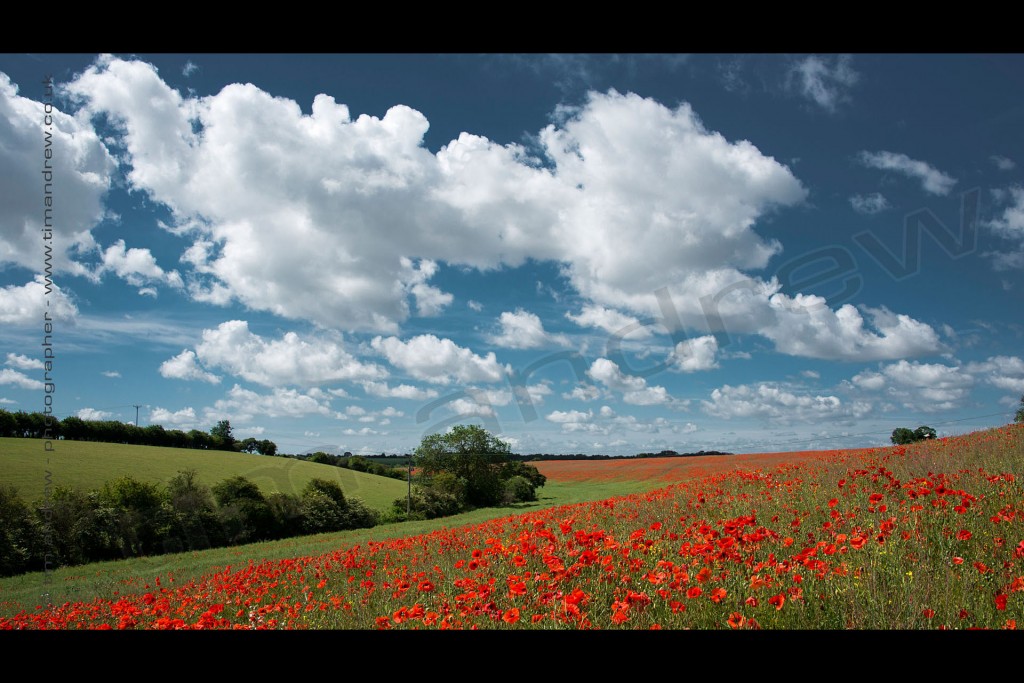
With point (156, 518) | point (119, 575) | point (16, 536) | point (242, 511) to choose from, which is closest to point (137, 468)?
point (156, 518)

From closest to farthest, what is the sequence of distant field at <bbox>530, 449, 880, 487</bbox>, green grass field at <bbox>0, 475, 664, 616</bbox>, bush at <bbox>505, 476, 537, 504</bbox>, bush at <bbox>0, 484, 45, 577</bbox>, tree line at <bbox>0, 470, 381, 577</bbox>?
green grass field at <bbox>0, 475, 664, 616</bbox> < bush at <bbox>0, 484, 45, 577</bbox> < tree line at <bbox>0, 470, 381, 577</bbox> < distant field at <bbox>530, 449, 880, 487</bbox> < bush at <bbox>505, 476, 537, 504</bbox>

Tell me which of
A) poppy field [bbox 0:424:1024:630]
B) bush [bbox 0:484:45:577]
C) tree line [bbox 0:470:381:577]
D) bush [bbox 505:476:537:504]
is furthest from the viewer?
bush [bbox 505:476:537:504]

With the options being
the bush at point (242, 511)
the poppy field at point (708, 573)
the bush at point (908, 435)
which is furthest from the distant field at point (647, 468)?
the bush at point (242, 511)

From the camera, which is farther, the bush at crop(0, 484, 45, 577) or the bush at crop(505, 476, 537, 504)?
the bush at crop(505, 476, 537, 504)

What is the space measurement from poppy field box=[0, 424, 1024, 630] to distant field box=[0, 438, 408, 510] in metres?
23.6

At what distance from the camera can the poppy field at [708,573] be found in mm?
4062

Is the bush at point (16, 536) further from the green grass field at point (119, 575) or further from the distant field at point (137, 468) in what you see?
the distant field at point (137, 468)

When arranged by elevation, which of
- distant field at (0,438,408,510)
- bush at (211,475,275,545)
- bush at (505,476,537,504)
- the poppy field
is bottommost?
bush at (505,476,537,504)

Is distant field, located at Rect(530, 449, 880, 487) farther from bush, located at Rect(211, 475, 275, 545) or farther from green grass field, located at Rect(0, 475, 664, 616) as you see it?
bush, located at Rect(211, 475, 275, 545)

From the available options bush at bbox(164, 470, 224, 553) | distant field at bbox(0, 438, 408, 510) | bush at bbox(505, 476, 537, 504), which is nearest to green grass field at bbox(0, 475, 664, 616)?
bush at bbox(164, 470, 224, 553)

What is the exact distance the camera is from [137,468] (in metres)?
33.3

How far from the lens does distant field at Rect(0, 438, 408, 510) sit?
29453 mm

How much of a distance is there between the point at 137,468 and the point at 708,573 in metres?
38.1
